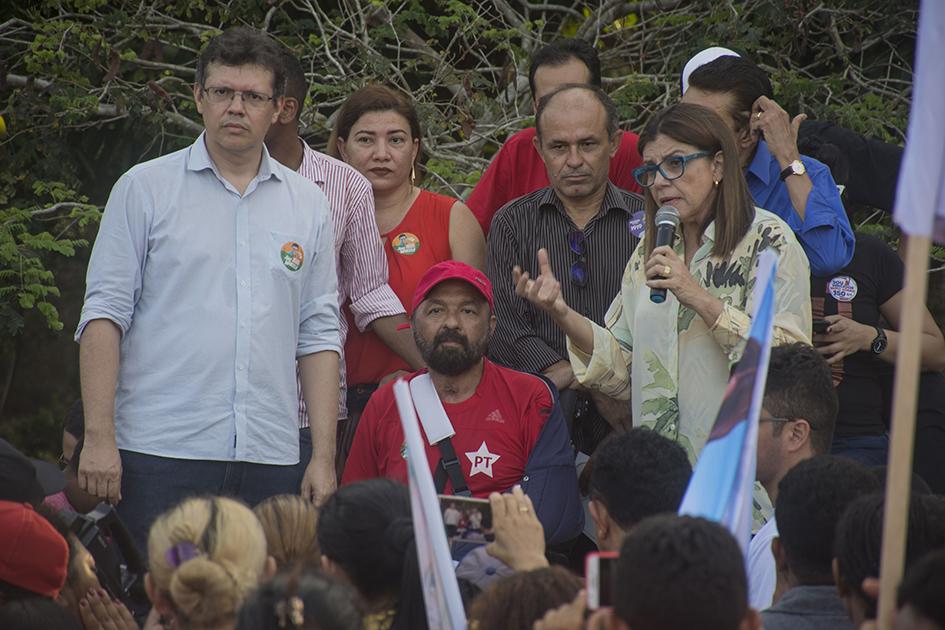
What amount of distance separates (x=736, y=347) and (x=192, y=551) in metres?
2.03

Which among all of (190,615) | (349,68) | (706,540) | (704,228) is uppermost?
(349,68)

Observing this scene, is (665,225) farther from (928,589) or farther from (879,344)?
(928,589)

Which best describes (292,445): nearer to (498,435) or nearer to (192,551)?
(498,435)

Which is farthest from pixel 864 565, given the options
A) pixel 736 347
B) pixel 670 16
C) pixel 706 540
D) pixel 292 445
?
pixel 670 16

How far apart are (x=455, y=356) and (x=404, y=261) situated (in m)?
0.71

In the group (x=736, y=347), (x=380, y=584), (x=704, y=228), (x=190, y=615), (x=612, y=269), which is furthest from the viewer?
(x=612, y=269)

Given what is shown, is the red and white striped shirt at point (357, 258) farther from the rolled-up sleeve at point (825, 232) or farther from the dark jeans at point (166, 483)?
the rolled-up sleeve at point (825, 232)

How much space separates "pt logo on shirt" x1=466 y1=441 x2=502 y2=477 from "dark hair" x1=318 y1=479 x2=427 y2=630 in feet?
4.90

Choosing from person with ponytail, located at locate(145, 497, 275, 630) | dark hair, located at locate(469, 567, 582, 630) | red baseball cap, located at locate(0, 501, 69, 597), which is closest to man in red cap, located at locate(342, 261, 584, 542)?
red baseball cap, located at locate(0, 501, 69, 597)

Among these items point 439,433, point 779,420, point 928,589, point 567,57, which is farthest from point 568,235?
point 928,589

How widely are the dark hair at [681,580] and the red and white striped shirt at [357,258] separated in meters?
3.02

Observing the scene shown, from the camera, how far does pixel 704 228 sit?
4.66 metres

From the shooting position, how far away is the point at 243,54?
15.7 feet

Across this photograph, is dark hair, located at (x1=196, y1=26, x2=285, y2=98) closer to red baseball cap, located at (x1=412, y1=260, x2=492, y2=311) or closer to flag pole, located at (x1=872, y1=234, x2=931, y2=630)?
red baseball cap, located at (x1=412, y1=260, x2=492, y2=311)
